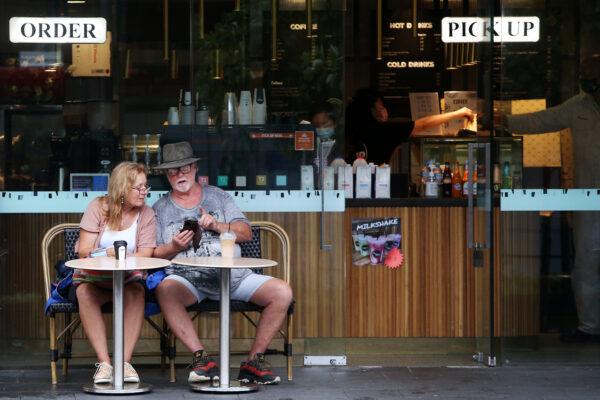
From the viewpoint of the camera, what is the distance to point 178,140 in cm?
795

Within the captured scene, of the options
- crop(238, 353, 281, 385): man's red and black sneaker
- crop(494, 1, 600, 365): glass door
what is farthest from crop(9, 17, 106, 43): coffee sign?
crop(494, 1, 600, 365): glass door

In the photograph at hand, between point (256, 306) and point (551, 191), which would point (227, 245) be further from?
point (551, 191)

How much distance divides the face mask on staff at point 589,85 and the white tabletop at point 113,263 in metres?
2.91

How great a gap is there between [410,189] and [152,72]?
1851 mm

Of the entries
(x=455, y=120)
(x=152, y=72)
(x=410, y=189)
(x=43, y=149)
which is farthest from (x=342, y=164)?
(x=455, y=120)

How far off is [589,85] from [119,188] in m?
3.02

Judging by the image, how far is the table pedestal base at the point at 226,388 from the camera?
680cm

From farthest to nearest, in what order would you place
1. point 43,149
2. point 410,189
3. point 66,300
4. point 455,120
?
point 455,120
point 410,189
point 43,149
point 66,300

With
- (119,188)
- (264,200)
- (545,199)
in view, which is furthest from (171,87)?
(545,199)

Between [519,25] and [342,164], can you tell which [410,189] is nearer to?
[342,164]

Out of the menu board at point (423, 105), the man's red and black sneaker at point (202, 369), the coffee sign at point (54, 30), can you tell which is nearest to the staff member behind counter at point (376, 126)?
the menu board at point (423, 105)

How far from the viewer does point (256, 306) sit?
279 inches

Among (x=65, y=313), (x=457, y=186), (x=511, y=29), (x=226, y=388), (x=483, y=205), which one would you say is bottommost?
(x=226, y=388)

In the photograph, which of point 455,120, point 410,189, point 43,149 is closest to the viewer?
point 43,149
